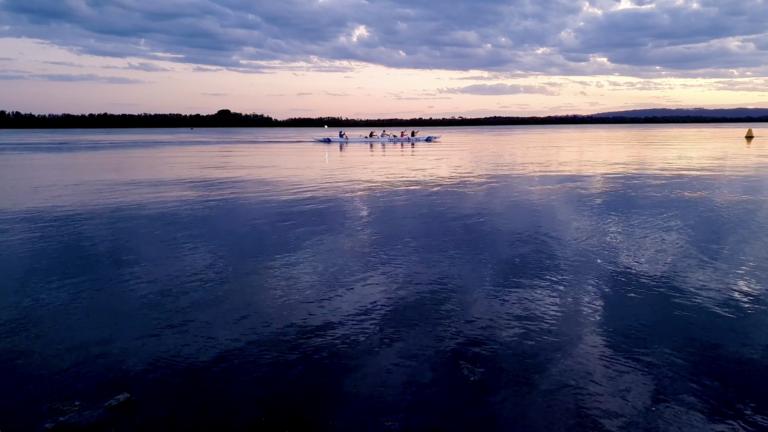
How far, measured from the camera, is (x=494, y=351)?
895 cm

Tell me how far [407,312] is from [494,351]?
7.37 ft

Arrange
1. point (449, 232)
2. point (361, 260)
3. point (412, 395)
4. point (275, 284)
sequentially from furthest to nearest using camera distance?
point (449, 232) < point (361, 260) < point (275, 284) < point (412, 395)

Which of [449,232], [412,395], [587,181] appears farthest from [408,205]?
[412,395]

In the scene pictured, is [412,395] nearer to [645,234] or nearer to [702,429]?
[702,429]

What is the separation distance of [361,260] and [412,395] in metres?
7.03

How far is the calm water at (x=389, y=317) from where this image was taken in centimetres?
738

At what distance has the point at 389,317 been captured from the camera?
34.1 ft

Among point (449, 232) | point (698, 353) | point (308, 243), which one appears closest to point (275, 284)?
point (308, 243)

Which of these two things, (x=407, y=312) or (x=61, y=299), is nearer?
(x=407, y=312)

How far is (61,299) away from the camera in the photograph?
11523 millimetres

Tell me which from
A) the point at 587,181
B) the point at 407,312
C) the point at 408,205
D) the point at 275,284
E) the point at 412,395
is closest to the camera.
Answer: the point at 412,395

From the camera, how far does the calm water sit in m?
7.38

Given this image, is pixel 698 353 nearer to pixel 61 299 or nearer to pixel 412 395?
pixel 412 395

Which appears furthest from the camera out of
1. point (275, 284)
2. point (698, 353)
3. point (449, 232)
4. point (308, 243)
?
point (449, 232)
